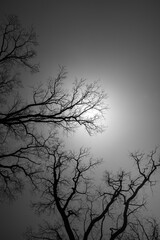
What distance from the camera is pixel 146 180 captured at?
13516 mm

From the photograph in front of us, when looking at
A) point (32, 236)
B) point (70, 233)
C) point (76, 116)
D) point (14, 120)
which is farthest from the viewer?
point (32, 236)

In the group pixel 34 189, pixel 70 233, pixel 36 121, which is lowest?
pixel 70 233

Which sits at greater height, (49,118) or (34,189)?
(49,118)

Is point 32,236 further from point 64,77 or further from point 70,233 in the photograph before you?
point 64,77

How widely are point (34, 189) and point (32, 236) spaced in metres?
5.51

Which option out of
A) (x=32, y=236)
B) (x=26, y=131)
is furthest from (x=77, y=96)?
(x=32, y=236)

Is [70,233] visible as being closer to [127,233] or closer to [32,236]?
[32,236]

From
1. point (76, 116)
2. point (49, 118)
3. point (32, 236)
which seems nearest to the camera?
point (49, 118)

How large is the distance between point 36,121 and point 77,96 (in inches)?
97.1

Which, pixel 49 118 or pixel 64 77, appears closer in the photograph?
pixel 49 118

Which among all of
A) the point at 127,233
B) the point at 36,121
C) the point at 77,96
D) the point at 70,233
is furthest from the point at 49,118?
the point at 127,233

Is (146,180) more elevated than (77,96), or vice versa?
(77,96)

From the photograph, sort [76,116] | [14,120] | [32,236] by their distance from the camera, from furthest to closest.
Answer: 1. [32,236]
2. [76,116]
3. [14,120]

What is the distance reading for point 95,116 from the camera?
10336 millimetres
